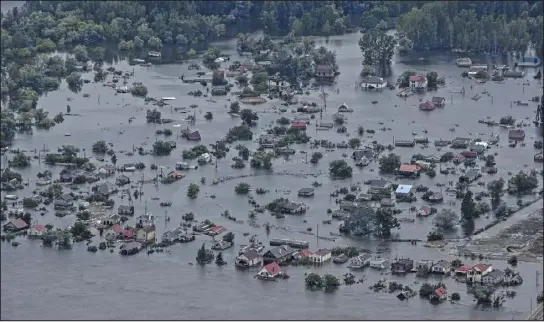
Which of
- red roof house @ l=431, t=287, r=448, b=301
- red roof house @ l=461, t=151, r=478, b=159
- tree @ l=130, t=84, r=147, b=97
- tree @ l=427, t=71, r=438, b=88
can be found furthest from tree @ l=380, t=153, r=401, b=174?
tree @ l=130, t=84, r=147, b=97

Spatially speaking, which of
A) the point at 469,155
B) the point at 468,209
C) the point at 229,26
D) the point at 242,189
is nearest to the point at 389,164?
the point at 469,155

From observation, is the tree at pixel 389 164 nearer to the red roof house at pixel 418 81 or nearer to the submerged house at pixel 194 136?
the submerged house at pixel 194 136

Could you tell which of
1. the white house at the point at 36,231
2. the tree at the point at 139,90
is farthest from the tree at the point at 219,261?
the tree at the point at 139,90

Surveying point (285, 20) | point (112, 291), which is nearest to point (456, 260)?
point (112, 291)

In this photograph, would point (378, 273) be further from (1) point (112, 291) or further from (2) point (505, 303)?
(1) point (112, 291)

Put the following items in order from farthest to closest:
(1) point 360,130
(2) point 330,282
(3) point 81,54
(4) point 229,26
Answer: (4) point 229,26, (3) point 81,54, (1) point 360,130, (2) point 330,282

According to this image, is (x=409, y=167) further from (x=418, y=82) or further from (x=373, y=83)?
(x=373, y=83)
